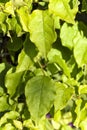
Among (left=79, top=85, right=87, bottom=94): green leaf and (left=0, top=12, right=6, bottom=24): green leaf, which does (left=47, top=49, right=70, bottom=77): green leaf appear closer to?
(left=79, top=85, right=87, bottom=94): green leaf

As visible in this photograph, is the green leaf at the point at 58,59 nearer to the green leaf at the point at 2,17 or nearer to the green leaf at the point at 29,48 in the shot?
the green leaf at the point at 29,48

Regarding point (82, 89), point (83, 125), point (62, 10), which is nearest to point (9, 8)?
point (62, 10)

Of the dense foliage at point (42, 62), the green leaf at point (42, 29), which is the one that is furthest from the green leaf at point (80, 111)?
the green leaf at point (42, 29)

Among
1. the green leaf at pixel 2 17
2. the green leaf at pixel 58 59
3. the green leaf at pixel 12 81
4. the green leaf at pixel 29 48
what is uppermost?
the green leaf at pixel 2 17

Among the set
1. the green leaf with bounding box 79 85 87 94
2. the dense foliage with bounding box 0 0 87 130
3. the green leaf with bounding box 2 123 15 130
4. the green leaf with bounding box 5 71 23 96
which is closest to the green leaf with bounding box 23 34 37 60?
the dense foliage with bounding box 0 0 87 130

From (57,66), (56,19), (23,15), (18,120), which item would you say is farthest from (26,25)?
(18,120)

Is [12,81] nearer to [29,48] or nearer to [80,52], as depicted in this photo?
[29,48]

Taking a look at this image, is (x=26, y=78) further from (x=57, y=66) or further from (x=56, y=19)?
(x=56, y=19)
